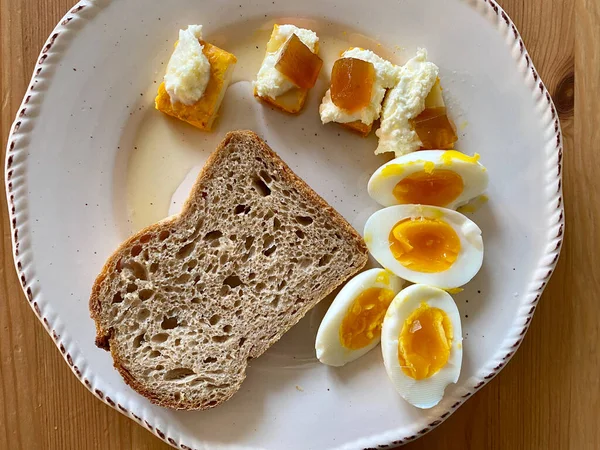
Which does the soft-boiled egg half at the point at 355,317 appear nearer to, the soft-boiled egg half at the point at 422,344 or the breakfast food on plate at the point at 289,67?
the soft-boiled egg half at the point at 422,344

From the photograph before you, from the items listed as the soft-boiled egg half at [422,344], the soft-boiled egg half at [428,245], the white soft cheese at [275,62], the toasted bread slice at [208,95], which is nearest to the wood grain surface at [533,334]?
the soft-boiled egg half at [422,344]

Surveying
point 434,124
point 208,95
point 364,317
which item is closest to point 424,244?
point 364,317

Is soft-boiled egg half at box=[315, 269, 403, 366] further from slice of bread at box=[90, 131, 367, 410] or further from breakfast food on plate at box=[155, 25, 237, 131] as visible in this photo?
breakfast food on plate at box=[155, 25, 237, 131]

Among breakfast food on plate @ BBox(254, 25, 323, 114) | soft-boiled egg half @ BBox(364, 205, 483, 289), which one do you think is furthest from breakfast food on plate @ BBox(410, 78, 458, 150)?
breakfast food on plate @ BBox(254, 25, 323, 114)

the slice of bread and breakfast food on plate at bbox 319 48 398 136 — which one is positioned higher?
breakfast food on plate at bbox 319 48 398 136

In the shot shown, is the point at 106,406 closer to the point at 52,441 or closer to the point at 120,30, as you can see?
the point at 52,441

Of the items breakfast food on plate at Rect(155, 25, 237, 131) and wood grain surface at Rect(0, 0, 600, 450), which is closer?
breakfast food on plate at Rect(155, 25, 237, 131)
